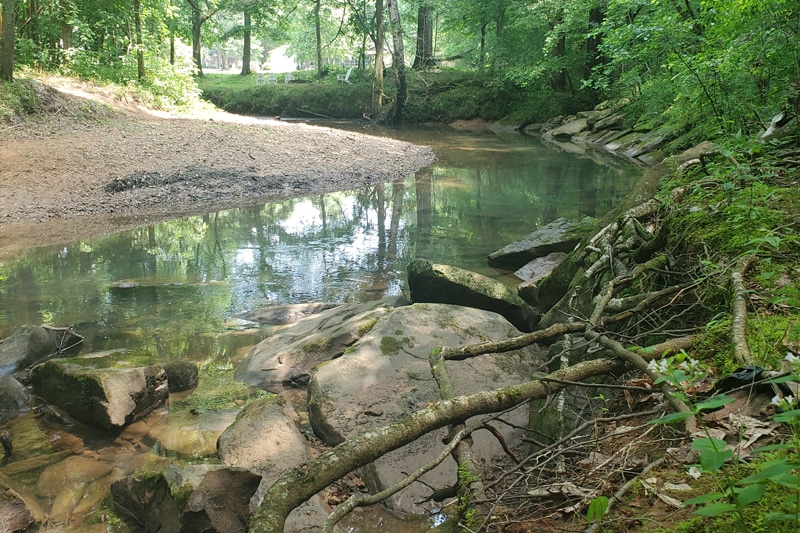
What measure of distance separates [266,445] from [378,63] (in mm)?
25631

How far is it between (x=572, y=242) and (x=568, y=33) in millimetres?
20170

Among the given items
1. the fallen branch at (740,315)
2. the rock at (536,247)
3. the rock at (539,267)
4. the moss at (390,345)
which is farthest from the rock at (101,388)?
the rock at (536,247)

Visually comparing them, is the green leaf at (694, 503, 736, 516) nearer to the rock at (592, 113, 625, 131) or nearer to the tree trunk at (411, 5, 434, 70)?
the rock at (592, 113, 625, 131)

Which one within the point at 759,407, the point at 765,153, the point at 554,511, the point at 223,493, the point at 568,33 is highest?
the point at 568,33

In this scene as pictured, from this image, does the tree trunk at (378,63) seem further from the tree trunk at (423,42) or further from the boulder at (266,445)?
the boulder at (266,445)

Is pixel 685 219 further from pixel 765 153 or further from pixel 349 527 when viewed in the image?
pixel 349 527

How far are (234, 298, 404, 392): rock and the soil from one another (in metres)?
5.02

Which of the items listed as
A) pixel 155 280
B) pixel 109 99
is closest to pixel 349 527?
pixel 155 280

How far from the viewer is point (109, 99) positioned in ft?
56.9

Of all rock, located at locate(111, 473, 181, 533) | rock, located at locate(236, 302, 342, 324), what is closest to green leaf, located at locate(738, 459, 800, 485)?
rock, located at locate(111, 473, 181, 533)

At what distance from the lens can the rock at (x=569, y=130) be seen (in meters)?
23.4

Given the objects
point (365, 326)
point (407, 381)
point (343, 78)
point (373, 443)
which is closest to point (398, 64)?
point (343, 78)

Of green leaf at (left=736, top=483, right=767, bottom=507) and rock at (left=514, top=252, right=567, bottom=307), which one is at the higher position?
A: green leaf at (left=736, top=483, right=767, bottom=507)

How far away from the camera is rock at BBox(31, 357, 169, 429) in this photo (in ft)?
14.0
